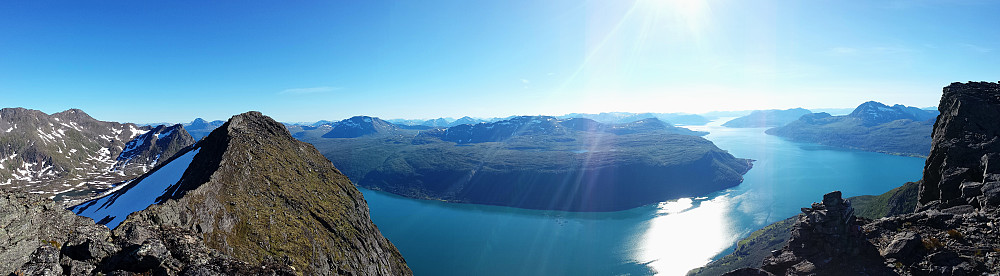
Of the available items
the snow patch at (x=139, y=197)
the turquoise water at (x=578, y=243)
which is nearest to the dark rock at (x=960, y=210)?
the snow patch at (x=139, y=197)

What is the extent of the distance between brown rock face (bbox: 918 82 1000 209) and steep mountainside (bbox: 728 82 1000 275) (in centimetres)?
6

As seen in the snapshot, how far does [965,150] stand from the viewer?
33.8m

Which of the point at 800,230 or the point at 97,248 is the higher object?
the point at 97,248

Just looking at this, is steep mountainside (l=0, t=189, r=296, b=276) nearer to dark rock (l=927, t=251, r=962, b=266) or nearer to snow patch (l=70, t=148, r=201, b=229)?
snow patch (l=70, t=148, r=201, b=229)

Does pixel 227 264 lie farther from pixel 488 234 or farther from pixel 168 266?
pixel 488 234

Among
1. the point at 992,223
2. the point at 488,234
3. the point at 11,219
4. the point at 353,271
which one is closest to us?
the point at 11,219

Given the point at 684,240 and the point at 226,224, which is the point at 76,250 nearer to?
the point at 226,224

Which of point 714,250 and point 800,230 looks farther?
point 714,250

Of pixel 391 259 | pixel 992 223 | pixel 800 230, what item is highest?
pixel 992 223

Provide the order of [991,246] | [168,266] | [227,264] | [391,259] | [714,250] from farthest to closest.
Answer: [714,250] < [391,259] < [991,246] < [227,264] < [168,266]

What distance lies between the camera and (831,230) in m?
27.0

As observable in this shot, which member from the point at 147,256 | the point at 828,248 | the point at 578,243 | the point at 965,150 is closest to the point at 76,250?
the point at 147,256

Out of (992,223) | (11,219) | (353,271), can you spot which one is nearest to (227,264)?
(11,219)

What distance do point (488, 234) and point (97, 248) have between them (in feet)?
Answer: 543
